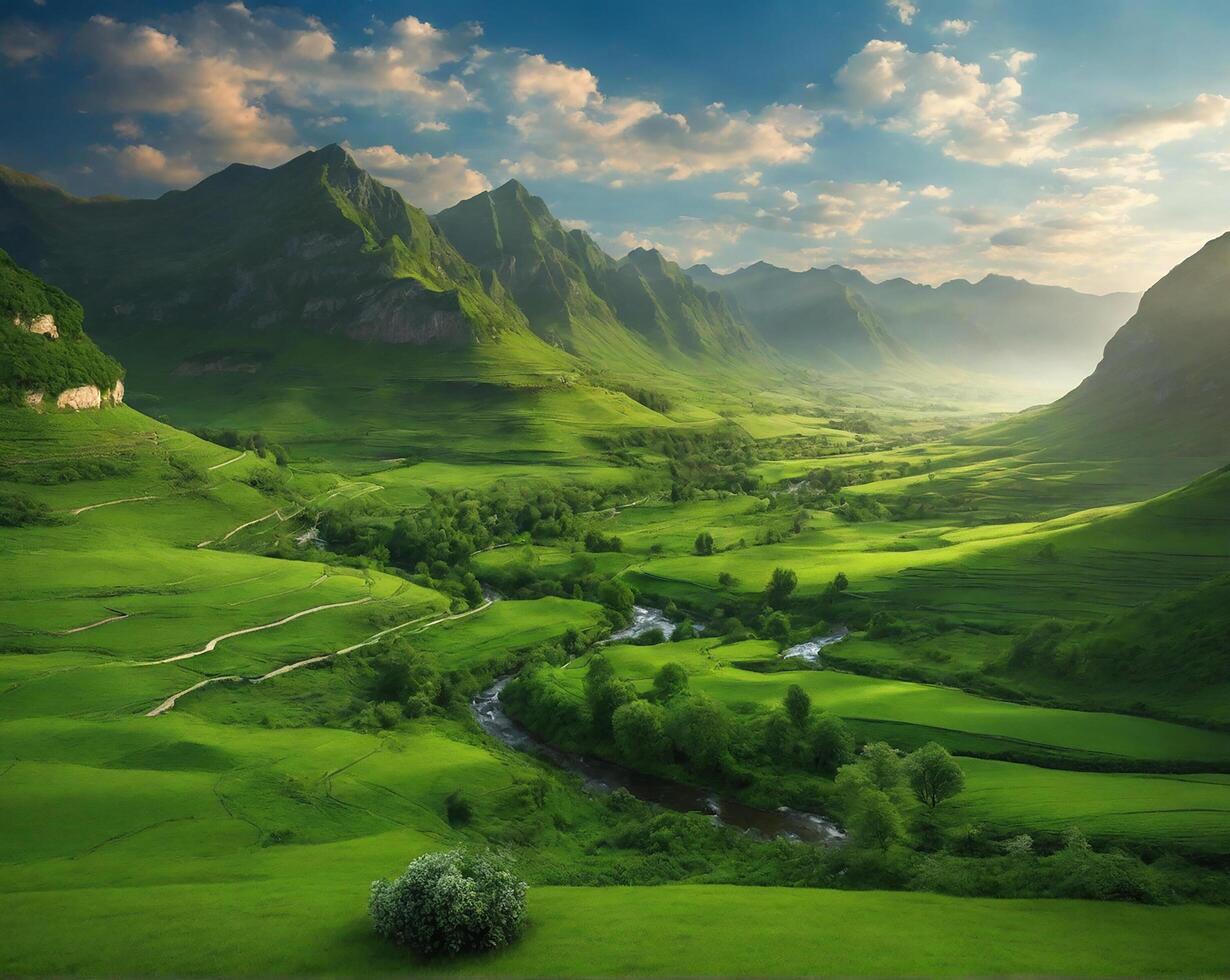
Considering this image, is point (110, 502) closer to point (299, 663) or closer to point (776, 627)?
point (299, 663)

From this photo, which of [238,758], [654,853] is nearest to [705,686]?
[654,853]

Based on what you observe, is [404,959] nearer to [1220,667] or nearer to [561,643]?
[561,643]

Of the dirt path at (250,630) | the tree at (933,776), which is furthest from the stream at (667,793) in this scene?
the dirt path at (250,630)

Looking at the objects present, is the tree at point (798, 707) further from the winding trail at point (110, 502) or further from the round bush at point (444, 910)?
the winding trail at point (110, 502)

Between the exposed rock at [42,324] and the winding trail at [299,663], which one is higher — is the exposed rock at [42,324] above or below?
above

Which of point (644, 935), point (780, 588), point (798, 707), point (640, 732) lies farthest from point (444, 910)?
point (780, 588)

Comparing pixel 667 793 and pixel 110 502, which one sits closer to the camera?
pixel 667 793

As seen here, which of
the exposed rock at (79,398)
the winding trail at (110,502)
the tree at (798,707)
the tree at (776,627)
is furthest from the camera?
the exposed rock at (79,398)
